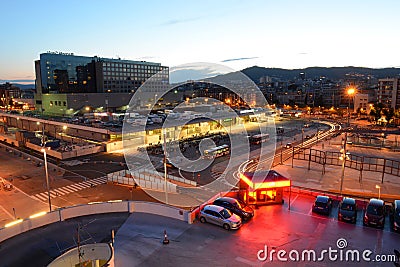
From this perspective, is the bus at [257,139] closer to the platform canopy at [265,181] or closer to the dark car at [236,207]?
the platform canopy at [265,181]

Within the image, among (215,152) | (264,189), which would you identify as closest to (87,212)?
(264,189)

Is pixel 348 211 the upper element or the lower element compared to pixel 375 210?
lower

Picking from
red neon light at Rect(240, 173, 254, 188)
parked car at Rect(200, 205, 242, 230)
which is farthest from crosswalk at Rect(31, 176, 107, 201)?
parked car at Rect(200, 205, 242, 230)

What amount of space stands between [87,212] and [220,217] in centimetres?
454

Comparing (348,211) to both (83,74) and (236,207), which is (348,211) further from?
(83,74)

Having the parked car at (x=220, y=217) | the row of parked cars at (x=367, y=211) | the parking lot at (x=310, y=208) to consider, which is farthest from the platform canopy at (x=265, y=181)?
the parked car at (x=220, y=217)

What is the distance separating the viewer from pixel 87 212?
31.7 feet

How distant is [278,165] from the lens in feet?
76.2

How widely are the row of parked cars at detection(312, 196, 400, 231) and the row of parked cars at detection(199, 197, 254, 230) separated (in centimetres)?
261

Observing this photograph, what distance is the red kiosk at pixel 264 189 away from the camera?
10664mm

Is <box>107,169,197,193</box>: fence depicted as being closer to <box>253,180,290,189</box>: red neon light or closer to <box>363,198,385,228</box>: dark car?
<box>253,180,290,189</box>: red neon light

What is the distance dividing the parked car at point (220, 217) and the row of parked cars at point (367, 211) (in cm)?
331

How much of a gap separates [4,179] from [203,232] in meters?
17.9

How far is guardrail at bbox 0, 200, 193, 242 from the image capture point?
846 centimetres
